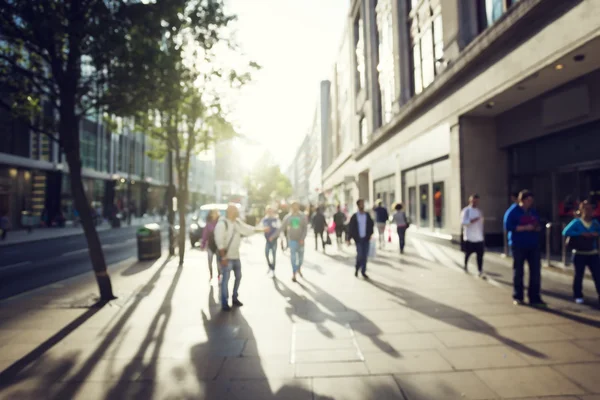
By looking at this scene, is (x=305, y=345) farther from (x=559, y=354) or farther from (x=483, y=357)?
(x=559, y=354)

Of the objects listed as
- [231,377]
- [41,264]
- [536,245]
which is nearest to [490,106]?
[536,245]

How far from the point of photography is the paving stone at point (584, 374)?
12.3 feet

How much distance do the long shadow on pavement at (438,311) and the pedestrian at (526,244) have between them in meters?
1.19

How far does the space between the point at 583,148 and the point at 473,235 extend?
4150 millimetres

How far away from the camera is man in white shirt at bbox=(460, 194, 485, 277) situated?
9344 millimetres

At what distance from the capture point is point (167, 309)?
7.17 m

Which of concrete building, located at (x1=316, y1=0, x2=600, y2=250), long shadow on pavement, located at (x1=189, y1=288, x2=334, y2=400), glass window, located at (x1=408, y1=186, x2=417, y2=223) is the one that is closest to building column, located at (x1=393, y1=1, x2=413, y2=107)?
concrete building, located at (x1=316, y1=0, x2=600, y2=250)

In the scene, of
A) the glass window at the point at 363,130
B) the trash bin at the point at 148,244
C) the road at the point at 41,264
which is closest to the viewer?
the road at the point at 41,264

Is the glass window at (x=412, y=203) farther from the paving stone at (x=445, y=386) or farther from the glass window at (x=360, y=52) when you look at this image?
the paving stone at (x=445, y=386)

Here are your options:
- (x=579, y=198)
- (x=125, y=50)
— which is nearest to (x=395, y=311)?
(x=125, y=50)

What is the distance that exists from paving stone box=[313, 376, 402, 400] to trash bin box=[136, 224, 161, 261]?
38.2 ft

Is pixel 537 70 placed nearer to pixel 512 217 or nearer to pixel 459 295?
pixel 512 217

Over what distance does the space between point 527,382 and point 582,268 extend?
385cm

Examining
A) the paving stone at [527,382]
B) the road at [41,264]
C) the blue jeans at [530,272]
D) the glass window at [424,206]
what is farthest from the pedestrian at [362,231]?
the glass window at [424,206]
